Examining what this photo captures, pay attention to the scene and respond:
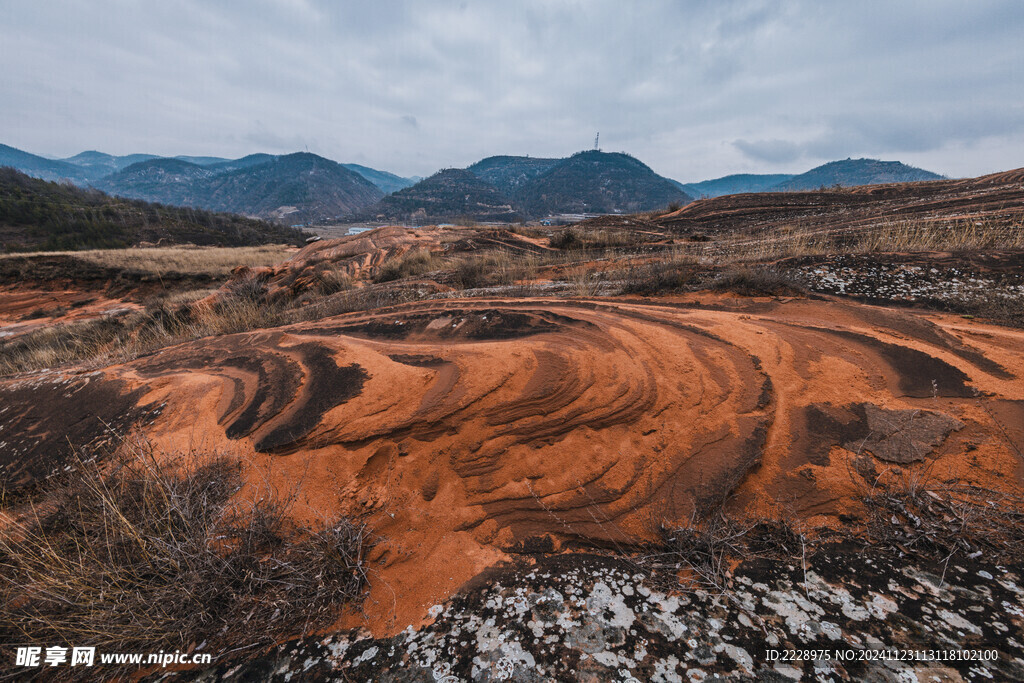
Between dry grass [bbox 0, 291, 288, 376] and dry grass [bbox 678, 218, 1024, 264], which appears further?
dry grass [bbox 0, 291, 288, 376]

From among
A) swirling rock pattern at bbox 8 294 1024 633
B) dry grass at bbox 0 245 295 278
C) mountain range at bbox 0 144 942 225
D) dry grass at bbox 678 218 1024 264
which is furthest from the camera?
mountain range at bbox 0 144 942 225

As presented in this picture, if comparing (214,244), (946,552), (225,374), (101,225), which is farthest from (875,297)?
(101,225)

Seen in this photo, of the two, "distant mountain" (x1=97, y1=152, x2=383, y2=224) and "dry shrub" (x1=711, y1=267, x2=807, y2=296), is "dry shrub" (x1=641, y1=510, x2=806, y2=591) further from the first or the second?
"distant mountain" (x1=97, y1=152, x2=383, y2=224)

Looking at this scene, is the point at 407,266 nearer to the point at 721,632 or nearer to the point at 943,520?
the point at 721,632

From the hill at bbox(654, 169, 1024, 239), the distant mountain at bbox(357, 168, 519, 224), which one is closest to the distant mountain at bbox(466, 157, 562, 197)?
the distant mountain at bbox(357, 168, 519, 224)

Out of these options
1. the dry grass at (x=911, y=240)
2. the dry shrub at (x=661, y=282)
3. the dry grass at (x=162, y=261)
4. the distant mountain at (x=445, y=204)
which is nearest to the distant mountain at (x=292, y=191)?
the distant mountain at (x=445, y=204)
